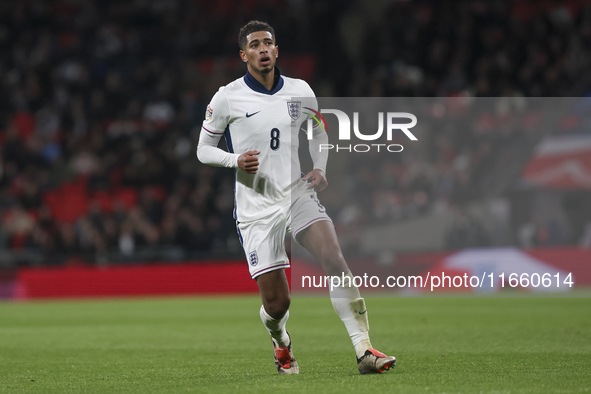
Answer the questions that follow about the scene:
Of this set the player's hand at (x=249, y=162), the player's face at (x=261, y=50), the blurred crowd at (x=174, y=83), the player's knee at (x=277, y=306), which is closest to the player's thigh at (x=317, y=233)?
the player's knee at (x=277, y=306)

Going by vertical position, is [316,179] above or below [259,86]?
below

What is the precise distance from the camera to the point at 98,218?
19484mm

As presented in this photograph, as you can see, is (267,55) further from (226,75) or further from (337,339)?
(226,75)

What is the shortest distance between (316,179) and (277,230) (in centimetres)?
47

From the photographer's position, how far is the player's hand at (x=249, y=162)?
249 inches

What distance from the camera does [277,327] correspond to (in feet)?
22.5

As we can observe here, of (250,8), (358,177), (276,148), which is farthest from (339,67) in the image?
(276,148)

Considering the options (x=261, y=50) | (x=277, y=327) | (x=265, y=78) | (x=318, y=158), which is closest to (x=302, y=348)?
(x=277, y=327)

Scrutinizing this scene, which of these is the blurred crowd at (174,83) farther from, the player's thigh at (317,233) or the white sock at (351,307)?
the white sock at (351,307)

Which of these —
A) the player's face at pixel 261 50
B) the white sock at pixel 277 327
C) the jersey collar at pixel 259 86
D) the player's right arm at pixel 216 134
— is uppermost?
the player's face at pixel 261 50

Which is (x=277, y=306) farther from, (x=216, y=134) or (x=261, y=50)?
(x=261, y=50)

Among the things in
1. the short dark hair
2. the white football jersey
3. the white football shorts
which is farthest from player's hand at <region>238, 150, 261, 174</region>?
the short dark hair

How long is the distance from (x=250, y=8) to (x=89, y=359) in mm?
17674

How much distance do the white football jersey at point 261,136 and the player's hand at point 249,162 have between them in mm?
345
